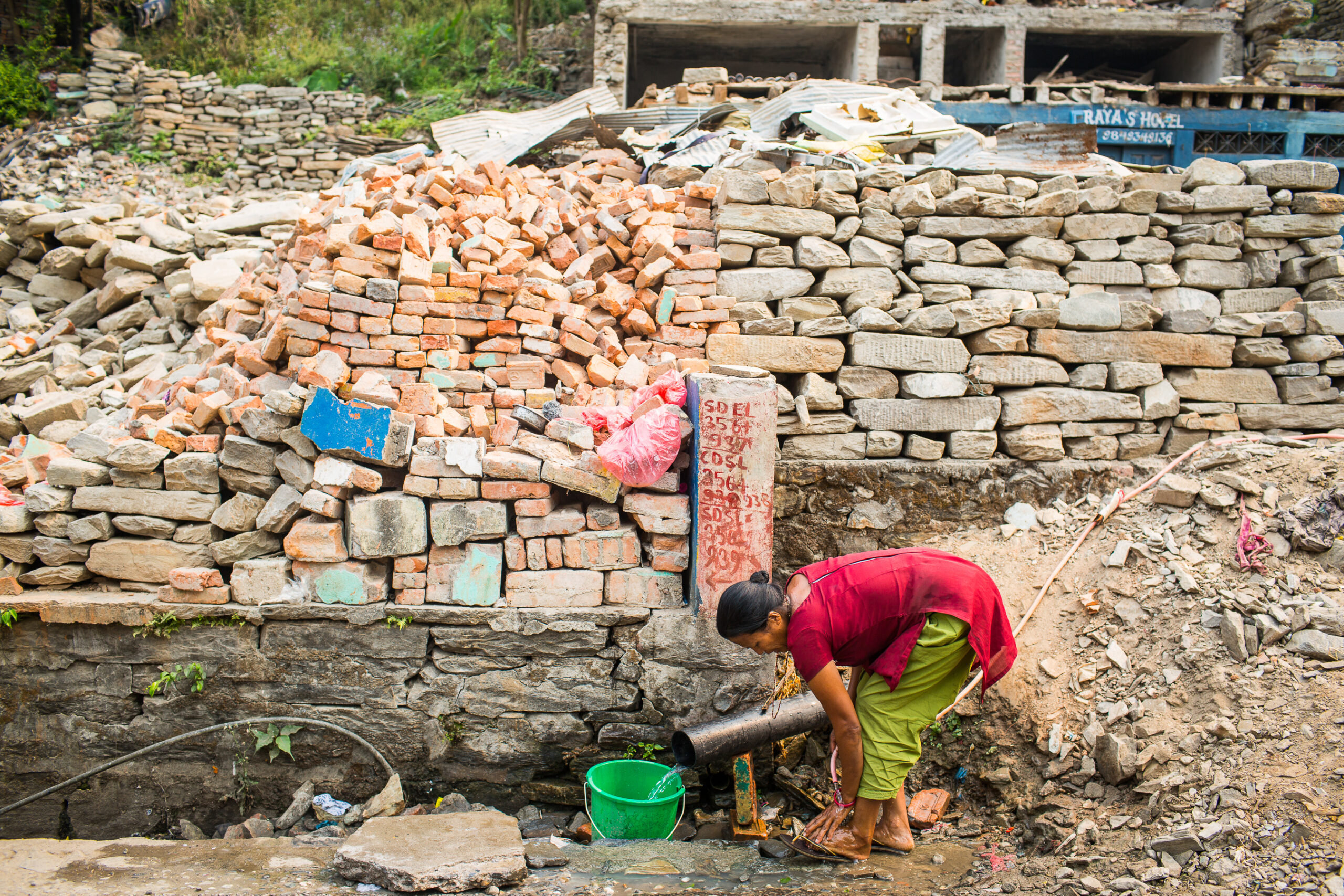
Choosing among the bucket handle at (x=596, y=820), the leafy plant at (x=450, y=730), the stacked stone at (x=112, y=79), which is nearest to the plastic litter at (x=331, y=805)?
the leafy plant at (x=450, y=730)

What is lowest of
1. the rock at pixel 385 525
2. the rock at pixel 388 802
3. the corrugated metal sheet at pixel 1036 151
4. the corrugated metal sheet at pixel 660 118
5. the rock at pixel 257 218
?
the rock at pixel 388 802

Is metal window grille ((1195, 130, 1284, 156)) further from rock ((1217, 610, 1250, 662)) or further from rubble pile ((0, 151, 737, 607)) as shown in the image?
rock ((1217, 610, 1250, 662))

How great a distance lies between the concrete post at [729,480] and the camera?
11.5ft

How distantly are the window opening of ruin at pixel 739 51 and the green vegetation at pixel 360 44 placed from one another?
67.9 inches

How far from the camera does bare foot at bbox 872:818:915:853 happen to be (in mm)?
3029

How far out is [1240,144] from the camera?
856 centimetres

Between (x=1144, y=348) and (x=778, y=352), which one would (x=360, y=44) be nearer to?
(x=778, y=352)

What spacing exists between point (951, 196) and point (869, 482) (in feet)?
5.60

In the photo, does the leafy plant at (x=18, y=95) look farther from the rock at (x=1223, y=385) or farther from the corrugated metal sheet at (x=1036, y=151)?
the rock at (x=1223, y=385)

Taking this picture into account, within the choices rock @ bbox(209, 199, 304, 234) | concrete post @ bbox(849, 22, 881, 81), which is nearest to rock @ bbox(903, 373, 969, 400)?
rock @ bbox(209, 199, 304, 234)

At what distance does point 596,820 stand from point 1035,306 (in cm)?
357

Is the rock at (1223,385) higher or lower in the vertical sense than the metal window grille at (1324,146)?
lower

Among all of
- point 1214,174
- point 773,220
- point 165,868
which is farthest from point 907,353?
point 165,868

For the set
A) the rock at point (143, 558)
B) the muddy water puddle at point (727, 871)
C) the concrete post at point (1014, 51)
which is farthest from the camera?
the concrete post at point (1014, 51)
